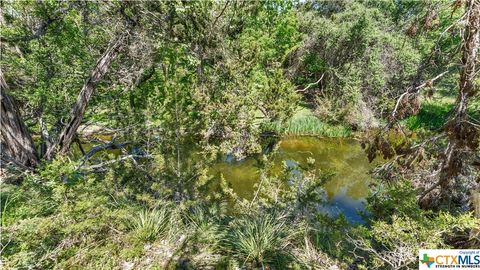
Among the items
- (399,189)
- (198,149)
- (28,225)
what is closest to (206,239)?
(198,149)

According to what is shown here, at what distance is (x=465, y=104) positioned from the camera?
2707 millimetres

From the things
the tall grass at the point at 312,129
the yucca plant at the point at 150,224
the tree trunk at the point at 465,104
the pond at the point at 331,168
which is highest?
the tree trunk at the point at 465,104

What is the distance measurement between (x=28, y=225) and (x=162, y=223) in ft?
4.98

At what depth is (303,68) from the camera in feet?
Result: 50.1

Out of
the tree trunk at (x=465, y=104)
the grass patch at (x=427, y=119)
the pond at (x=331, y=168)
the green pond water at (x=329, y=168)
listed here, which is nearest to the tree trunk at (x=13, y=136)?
the green pond water at (x=329, y=168)

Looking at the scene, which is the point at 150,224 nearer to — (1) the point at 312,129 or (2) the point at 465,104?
(2) the point at 465,104

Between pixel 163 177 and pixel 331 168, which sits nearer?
pixel 163 177

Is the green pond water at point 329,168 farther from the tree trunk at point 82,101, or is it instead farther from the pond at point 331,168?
the tree trunk at point 82,101

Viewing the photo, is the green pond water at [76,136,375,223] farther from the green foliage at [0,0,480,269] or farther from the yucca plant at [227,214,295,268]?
the yucca plant at [227,214,295,268]

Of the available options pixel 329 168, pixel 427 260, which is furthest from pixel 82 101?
pixel 329 168

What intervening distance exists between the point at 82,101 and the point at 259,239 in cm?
368

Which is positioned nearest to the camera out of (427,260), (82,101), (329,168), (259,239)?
(427,260)

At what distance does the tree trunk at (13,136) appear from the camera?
3.64 meters

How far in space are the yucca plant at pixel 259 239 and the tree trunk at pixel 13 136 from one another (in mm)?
3259
